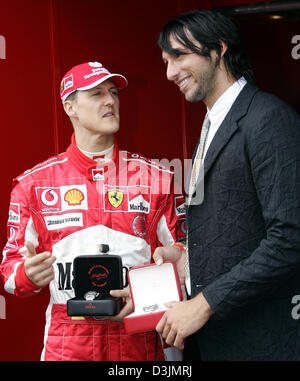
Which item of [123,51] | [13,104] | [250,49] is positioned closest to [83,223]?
[13,104]

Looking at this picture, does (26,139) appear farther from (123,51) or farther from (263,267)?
(263,267)

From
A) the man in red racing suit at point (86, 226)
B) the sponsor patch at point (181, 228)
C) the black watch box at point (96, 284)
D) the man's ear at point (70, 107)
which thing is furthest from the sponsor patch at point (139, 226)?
the man's ear at point (70, 107)

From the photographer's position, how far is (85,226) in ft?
6.07

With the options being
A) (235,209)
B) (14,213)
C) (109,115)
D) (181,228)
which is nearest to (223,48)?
(235,209)

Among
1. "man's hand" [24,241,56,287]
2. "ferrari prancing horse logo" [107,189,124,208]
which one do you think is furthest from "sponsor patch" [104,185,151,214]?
"man's hand" [24,241,56,287]

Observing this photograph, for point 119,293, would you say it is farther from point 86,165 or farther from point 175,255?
point 86,165

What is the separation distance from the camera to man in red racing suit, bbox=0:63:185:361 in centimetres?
181

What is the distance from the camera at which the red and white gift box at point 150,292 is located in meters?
1.48

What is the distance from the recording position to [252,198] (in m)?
1.34

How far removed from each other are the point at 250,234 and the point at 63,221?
0.73m

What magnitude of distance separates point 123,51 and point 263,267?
1.56 m

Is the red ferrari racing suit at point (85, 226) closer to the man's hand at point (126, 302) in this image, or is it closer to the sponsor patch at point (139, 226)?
the sponsor patch at point (139, 226)

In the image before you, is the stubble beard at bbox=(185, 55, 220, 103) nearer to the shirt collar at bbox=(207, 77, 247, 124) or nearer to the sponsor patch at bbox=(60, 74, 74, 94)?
the shirt collar at bbox=(207, 77, 247, 124)

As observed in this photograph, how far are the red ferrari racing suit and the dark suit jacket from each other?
0.41m
